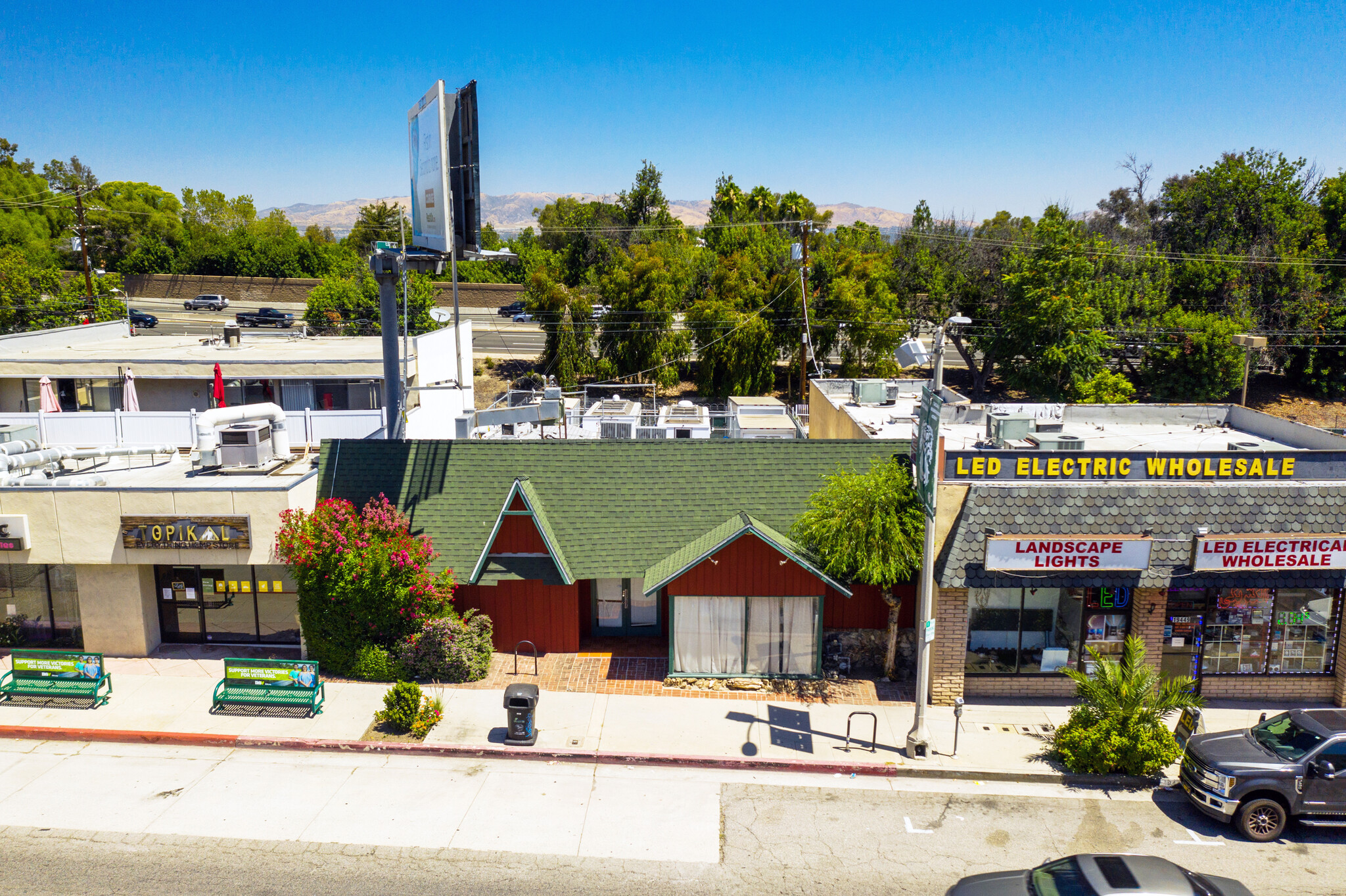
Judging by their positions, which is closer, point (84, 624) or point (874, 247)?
point (84, 624)

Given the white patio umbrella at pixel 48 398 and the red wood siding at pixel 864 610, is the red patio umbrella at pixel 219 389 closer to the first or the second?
the white patio umbrella at pixel 48 398

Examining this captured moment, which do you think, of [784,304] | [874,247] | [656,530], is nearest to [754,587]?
[656,530]

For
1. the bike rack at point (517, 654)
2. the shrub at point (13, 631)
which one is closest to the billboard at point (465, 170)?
the bike rack at point (517, 654)

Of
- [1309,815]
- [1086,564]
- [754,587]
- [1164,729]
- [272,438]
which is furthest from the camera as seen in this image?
[272,438]

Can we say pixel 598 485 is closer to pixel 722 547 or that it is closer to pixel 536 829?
pixel 722 547

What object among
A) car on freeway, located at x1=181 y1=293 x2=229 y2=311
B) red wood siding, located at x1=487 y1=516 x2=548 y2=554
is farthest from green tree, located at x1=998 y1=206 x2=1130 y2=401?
car on freeway, located at x1=181 y1=293 x2=229 y2=311

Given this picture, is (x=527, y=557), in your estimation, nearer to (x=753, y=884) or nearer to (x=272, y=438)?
(x=272, y=438)

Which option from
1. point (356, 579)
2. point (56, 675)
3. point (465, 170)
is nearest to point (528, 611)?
point (356, 579)

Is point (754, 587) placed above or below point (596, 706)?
above
